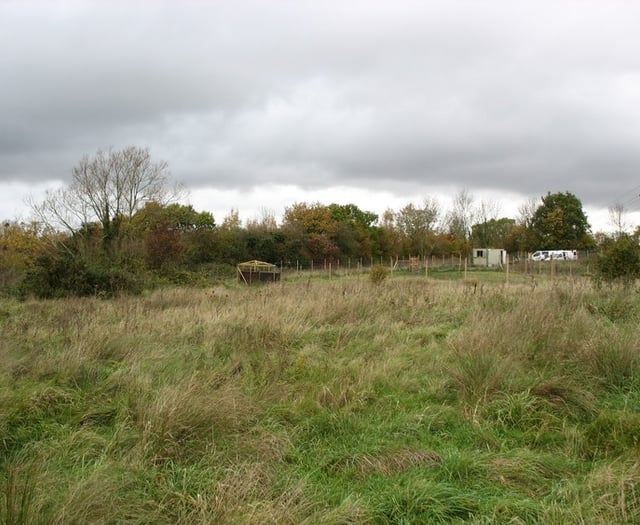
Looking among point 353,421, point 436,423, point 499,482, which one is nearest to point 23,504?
point 353,421

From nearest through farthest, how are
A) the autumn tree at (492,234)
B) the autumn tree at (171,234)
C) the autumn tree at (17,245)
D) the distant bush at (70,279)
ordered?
1. the distant bush at (70,279)
2. the autumn tree at (17,245)
3. the autumn tree at (171,234)
4. the autumn tree at (492,234)

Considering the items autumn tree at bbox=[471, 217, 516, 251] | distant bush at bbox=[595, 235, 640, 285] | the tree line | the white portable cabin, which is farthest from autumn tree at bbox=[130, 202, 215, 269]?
autumn tree at bbox=[471, 217, 516, 251]

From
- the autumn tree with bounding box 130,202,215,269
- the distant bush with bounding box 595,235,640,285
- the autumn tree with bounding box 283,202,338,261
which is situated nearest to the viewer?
the distant bush with bounding box 595,235,640,285

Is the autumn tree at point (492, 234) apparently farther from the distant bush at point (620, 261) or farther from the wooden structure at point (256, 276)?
the distant bush at point (620, 261)

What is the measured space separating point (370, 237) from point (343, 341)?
146 feet

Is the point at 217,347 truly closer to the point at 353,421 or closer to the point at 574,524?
the point at 353,421

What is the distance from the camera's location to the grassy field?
269 centimetres

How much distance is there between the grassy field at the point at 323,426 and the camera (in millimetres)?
2693

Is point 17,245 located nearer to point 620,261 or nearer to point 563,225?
point 620,261

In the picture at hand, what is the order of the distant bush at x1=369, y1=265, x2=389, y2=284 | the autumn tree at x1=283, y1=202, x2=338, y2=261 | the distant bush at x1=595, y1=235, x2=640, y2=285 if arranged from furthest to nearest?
1. the autumn tree at x1=283, y1=202, x2=338, y2=261
2. the distant bush at x1=369, y1=265, x2=389, y2=284
3. the distant bush at x1=595, y1=235, x2=640, y2=285

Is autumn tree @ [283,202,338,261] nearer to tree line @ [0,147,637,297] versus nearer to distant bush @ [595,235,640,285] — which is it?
tree line @ [0,147,637,297]

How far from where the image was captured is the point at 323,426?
13.1ft

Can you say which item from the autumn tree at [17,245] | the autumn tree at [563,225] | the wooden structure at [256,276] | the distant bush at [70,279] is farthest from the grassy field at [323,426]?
the autumn tree at [563,225]

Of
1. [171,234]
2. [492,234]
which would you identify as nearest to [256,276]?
→ [171,234]
